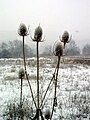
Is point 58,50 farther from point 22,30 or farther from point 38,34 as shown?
point 22,30

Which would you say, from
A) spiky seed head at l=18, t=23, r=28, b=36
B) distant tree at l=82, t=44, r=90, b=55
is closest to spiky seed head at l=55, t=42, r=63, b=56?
spiky seed head at l=18, t=23, r=28, b=36

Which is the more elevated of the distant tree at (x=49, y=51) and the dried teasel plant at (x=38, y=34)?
the dried teasel plant at (x=38, y=34)

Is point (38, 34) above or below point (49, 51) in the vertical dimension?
above

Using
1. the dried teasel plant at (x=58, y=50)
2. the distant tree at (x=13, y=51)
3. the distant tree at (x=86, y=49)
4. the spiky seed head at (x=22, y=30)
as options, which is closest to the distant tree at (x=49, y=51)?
the dried teasel plant at (x=58, y=50)

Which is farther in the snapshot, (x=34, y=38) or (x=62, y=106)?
(x=62, y=106)

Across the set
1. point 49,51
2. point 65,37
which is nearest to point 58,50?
point 65,37

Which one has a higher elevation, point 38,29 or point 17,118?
point 38,29

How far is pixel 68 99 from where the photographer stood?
4.00 metres

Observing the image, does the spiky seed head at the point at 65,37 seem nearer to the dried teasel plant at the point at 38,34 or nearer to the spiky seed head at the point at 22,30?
the dried teasel plant at the point at 38,34

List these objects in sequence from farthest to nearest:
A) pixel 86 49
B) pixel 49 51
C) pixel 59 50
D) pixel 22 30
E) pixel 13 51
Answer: pixel 86 49 → pixel 13 51 → pixel 49 51 → pixel 22 30 → pixel 59 50

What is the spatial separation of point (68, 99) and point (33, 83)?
1.74 m

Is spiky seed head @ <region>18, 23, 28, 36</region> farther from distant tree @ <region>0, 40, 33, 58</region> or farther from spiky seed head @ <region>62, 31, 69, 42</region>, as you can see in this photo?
distant tree @ <region>0, 40, 33, 58</region>

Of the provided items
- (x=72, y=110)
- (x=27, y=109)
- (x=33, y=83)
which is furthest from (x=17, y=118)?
(x=33, y=83)

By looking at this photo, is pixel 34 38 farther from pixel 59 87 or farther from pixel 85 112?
pixel 59 87
